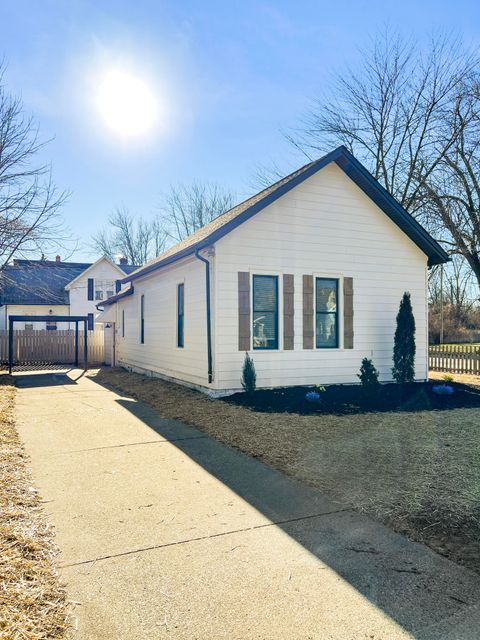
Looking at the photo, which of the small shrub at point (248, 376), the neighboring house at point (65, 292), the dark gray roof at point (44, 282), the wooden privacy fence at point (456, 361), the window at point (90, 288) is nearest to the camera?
the small shrub at point (248, 376)

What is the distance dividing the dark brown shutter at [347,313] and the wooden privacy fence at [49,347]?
45.8ft

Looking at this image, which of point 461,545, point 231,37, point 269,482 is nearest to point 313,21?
point 231,37

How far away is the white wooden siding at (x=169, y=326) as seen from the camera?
10.5 metres

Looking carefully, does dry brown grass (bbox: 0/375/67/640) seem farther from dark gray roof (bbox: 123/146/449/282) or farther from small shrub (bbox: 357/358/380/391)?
small shrub (bbox: 357/358/380/391)

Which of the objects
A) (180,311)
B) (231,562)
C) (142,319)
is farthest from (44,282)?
(231,562)

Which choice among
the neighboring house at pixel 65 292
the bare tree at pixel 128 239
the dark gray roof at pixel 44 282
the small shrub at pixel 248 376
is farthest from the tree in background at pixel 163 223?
the small shrub at pixel 248 376

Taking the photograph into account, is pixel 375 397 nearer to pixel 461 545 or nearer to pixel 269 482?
pixel 269 482

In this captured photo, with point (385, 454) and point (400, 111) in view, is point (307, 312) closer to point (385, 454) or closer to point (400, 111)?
point (385, 454)

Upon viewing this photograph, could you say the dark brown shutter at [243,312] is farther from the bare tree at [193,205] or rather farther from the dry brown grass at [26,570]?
the bare tree at [193,205]

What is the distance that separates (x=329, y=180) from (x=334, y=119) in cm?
1027

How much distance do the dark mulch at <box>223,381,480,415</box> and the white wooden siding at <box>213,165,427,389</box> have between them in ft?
1.90

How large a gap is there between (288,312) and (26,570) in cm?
795

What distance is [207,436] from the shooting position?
6773 millimetres

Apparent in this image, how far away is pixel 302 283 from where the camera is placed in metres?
10.5
